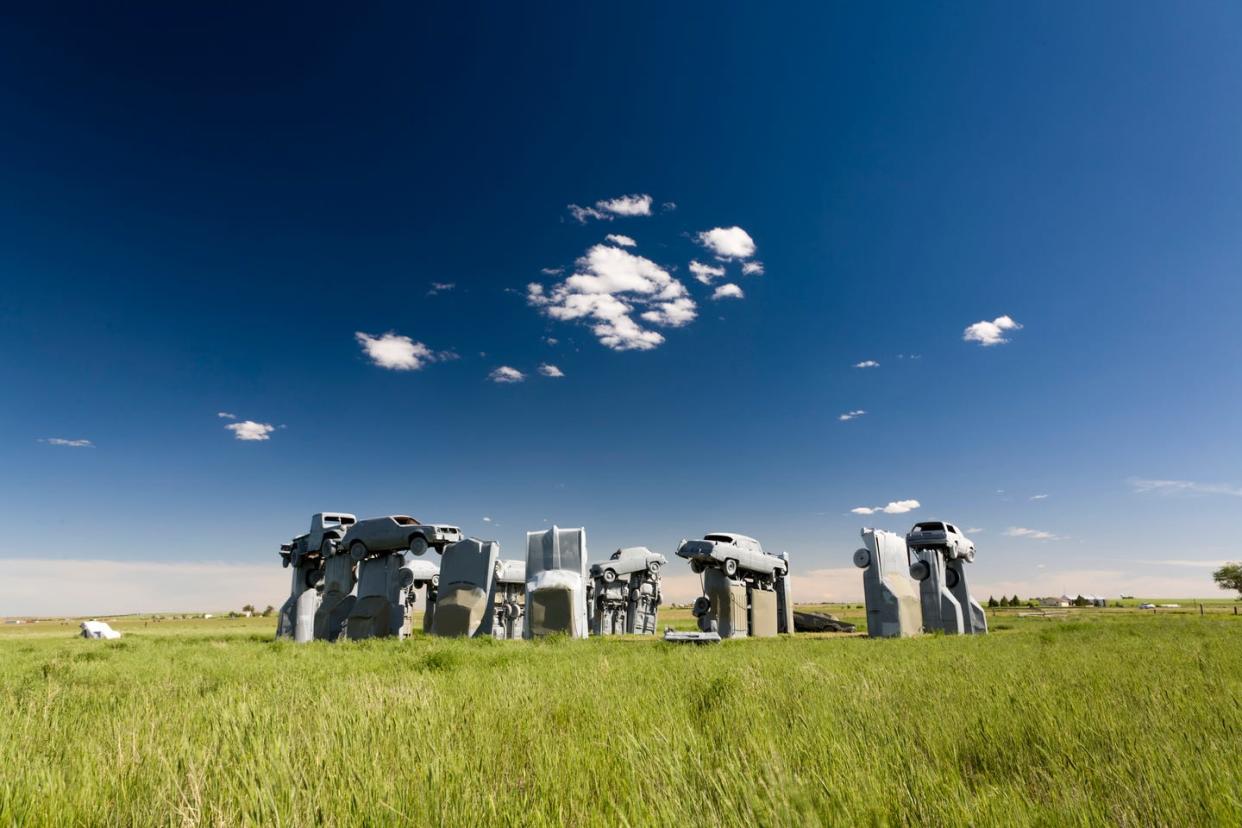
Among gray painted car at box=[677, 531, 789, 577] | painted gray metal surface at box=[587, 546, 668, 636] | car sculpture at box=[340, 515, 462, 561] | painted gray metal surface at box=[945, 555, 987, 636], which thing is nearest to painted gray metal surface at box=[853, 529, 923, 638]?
painted gray metal surface at box=[945, 555, 987, 636]

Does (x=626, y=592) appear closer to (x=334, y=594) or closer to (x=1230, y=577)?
(x=334, y=594)

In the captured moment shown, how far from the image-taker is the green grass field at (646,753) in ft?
7.15

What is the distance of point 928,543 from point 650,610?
19061 mm

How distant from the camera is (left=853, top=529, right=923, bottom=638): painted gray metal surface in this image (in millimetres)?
21797

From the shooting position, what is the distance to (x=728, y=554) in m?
25.3

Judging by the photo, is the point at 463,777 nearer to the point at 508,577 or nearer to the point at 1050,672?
the point at 1050,672

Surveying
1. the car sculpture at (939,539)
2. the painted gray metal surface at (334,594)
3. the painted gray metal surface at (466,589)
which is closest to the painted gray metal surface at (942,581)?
the car sculpture at (939,539)

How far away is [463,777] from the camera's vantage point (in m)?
2.55

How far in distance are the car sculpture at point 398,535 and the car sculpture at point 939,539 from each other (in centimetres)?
1843

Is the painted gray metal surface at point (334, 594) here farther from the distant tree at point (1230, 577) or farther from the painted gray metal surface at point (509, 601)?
the distant tree at point (1230, 577)

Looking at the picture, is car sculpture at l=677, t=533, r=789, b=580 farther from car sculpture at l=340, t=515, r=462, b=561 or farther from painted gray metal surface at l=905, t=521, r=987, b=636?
car sculpture at l=340, t=515, r=462, b=561

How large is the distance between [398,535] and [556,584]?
22.1 feet

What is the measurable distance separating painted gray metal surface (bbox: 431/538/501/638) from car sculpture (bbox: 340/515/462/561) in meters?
0.69

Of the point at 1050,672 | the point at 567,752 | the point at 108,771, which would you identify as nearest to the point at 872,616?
the point at 1050,672
